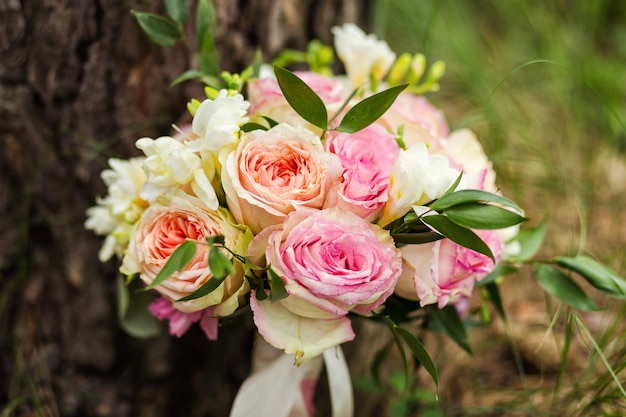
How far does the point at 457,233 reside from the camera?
730 millimetres

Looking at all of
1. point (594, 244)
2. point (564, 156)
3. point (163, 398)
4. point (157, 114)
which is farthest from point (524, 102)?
point (163, 398)

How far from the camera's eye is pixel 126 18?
40.7 inches

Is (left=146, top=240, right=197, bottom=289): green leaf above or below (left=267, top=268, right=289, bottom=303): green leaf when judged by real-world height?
above

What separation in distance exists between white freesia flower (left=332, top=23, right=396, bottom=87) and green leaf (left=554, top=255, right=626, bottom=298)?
0.40 m

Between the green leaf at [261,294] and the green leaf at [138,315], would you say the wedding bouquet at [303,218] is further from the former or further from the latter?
the green leaf at [138,315]

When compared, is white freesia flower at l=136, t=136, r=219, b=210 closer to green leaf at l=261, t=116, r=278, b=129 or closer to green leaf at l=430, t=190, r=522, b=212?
green leaf at l=261, t=116, r=278, b=129

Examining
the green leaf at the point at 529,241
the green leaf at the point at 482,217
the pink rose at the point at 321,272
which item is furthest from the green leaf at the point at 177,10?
the green leaf at the point at 529,241

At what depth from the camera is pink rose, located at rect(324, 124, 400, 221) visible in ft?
2.47

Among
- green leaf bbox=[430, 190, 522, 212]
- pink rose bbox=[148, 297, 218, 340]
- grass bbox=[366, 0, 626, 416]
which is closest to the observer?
green leaf bbox=[430, 190, 522, 212]

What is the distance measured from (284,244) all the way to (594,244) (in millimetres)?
1146

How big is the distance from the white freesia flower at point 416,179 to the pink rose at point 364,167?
0.6 inches

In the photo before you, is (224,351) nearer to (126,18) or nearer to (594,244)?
(126,18)

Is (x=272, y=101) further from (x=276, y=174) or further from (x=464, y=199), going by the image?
(x=464, y=199)

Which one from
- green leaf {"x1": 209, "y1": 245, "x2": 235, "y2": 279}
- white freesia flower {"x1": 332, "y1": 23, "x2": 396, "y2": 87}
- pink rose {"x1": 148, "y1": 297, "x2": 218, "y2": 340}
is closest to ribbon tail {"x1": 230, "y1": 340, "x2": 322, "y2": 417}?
pink rose {"x1": 148, "y1": 297, "x2": 218, "y2": 340}
